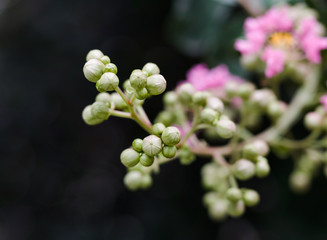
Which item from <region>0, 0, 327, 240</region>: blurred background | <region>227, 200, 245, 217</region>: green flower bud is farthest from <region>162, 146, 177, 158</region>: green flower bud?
<region>0, 0, 327, 240</region>: blurred background

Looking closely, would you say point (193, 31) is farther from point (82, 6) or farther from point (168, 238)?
point (168, 238)

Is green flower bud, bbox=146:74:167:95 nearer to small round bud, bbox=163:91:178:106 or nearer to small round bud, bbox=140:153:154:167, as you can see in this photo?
small round bud, bbox=140:153:154:167

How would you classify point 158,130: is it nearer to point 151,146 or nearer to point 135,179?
point 151,146

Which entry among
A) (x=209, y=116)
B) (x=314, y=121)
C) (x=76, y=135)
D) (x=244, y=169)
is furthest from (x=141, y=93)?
(x=76, y=135)

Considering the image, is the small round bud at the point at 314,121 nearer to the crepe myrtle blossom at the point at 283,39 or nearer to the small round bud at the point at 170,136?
the crepe myrtle blossom at the point at 283,39

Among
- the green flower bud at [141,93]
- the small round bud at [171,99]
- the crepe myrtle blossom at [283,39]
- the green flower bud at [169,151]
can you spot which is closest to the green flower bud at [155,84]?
the green flower bud at [141,93]
